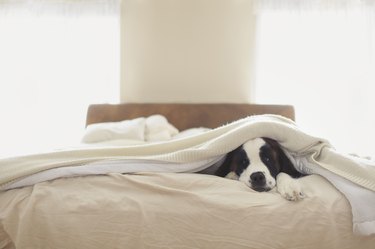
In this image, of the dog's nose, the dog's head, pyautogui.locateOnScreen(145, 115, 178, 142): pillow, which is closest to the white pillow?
pyautogui.locateOnScreen(145, 115, 178, 142): pillow

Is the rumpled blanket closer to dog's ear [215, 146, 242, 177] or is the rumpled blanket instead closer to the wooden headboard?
dog's ear [215, 146, 242, 177]

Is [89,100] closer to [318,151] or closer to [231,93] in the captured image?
[231,93]

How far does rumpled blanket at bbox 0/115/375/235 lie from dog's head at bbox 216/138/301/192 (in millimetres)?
36

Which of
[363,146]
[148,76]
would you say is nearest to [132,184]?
[148,76]

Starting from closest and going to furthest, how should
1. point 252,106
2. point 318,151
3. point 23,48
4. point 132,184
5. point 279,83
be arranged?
1. point 132,184
2. point 318,151
3. point 252,106
4. point 279,83
5. point 23,48

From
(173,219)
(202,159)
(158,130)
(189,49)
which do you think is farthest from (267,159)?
(189,49)

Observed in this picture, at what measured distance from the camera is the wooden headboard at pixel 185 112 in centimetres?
273

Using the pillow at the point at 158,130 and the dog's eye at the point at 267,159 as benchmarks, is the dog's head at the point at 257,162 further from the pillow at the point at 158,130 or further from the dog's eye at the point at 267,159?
the pillow at the point at 158,130

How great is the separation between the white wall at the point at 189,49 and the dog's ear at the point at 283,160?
1.77m

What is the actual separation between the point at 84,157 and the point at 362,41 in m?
2.85

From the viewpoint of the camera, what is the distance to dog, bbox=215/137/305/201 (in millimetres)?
1038

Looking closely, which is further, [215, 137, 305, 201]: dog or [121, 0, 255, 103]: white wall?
[121, 0, 255, 103]: white wall

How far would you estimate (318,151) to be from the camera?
111 cm

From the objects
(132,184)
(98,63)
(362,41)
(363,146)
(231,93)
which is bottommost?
(363,146)
